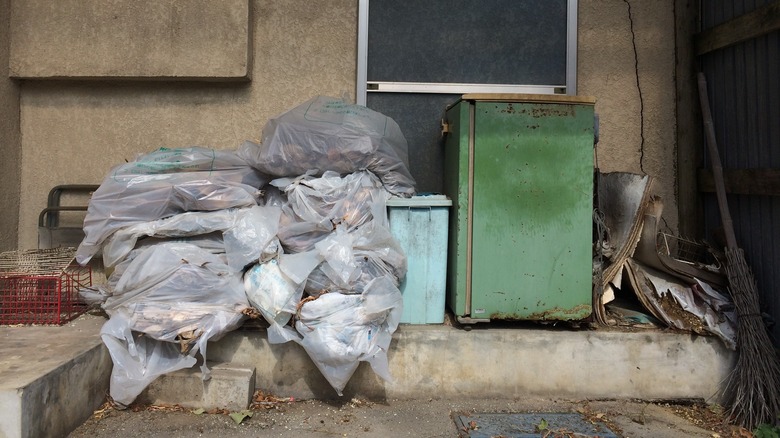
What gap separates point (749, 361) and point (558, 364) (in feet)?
3.64

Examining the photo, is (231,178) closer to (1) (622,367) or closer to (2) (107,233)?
(2) (107,233)

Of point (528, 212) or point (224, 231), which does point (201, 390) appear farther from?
point (528, 212)

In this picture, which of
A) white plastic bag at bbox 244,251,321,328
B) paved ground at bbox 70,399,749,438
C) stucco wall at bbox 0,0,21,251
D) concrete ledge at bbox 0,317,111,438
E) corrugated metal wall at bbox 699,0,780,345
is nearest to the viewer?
concrete ledge at bbox 0,317,111,438

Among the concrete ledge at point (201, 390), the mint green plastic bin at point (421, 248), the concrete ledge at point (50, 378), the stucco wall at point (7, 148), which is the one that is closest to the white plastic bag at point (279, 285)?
the concrete ledge at point (201, 390)

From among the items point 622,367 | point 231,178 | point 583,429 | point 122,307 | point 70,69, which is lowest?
point 583,429

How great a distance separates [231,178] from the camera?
3.61 m

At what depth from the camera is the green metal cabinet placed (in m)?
3.42

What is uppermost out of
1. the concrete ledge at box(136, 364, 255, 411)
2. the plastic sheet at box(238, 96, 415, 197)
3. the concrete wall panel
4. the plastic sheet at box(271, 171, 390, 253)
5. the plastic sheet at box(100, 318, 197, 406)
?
the concrete wall panel

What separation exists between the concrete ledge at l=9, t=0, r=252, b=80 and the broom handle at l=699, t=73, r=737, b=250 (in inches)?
135

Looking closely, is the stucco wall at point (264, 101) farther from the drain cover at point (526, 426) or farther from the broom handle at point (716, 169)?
the drain cover at point (526, 426)

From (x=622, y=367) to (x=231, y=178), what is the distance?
9.22 ft

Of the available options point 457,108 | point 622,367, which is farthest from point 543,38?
point 622,367

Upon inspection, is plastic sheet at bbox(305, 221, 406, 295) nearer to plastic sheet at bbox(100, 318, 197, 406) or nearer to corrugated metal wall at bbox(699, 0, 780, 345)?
plastic sheet at bbox(100, 318, 197, 406)

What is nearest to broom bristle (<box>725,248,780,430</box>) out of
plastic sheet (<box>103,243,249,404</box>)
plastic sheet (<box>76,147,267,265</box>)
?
plastic sheet (<box>103,243,249,404</box>)
